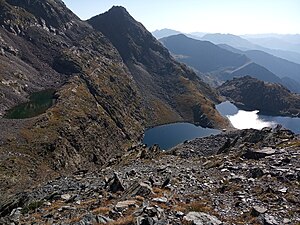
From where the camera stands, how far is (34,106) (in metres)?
160

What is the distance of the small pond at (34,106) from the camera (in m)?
148

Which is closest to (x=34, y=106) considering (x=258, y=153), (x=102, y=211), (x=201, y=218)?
(x=258, y=153)

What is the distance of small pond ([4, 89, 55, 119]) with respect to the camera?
148 m

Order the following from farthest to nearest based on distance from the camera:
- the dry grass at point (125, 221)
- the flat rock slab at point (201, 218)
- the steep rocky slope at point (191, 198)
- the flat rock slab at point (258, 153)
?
1. the flat rock slab at point (258, 153)
2. the steep rocky slope at point (191, 198)
3. the flat rock slab at point (201, 218)
4. the dry grass at point (125, 221)

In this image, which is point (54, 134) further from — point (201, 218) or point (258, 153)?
point (201, 218)

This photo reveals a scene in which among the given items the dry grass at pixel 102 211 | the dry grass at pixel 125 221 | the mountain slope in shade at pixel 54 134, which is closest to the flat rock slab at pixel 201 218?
the dry grass at pixel 125 221

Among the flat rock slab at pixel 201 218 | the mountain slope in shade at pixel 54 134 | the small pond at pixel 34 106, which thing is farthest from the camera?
the small pond at pixel 34 106

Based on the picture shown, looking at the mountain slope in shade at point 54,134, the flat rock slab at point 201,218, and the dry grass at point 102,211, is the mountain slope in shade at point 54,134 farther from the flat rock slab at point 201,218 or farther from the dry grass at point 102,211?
the flat rock slab at point 201,218

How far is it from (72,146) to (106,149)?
85.9 ft

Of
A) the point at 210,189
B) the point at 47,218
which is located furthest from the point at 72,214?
the point at 210,189

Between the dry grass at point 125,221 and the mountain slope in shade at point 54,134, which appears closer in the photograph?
the dry grass at point 125,221

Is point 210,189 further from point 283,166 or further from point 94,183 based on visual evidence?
point 94,183

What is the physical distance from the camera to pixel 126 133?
625 ft

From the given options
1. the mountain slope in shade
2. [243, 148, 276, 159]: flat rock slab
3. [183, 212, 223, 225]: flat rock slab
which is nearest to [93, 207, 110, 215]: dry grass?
[183, 212, 223, 225]: flat rock slab
